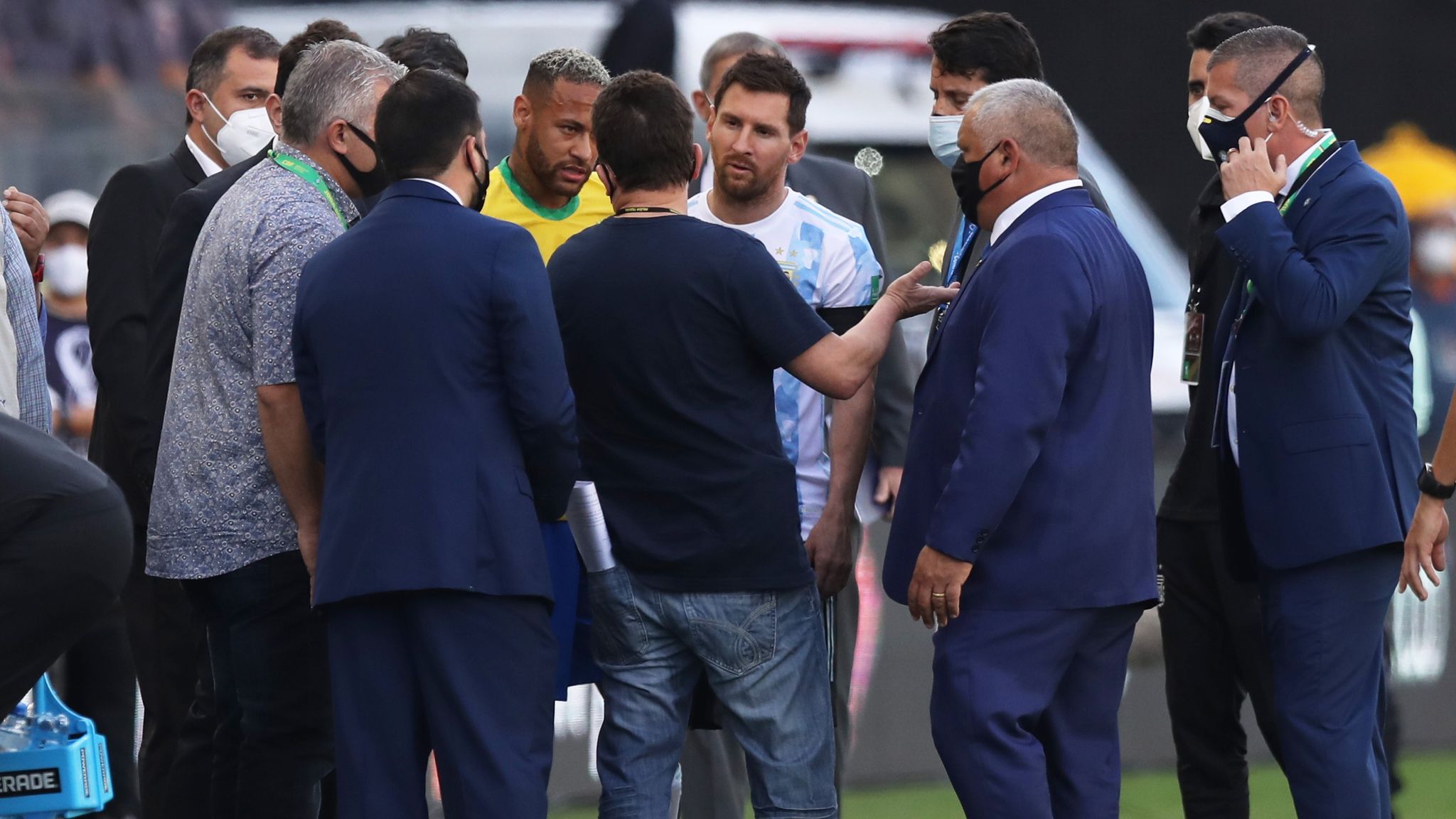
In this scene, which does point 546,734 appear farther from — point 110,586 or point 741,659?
point 110,586

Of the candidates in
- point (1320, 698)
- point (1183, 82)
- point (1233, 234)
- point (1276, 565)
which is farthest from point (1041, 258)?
point (1183, 82)

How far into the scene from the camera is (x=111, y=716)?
4559 mm

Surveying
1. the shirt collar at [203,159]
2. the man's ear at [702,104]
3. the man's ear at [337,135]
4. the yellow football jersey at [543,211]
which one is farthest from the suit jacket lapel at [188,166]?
the man's ear at [702,104]

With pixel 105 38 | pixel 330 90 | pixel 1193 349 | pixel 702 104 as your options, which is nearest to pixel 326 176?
pixel 330 90

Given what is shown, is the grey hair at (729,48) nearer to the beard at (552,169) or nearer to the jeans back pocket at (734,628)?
the beard at (552,169)

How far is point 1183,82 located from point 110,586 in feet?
14.5

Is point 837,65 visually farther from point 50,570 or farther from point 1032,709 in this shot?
point 50,570

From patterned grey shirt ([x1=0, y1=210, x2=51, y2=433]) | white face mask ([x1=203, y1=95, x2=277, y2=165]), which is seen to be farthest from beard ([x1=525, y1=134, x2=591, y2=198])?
patterned grey shirt ([x1=0, y1=210, x2=51, y2=433])

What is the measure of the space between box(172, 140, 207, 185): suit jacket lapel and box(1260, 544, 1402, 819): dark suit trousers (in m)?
2.40

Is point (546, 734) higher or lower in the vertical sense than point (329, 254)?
lower

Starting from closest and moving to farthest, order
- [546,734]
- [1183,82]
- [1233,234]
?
[546,734], [1233,234], [1183,82]

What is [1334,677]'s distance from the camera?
10.7 ft

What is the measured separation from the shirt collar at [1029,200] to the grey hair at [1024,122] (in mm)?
39

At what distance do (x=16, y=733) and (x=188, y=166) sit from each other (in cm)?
133
